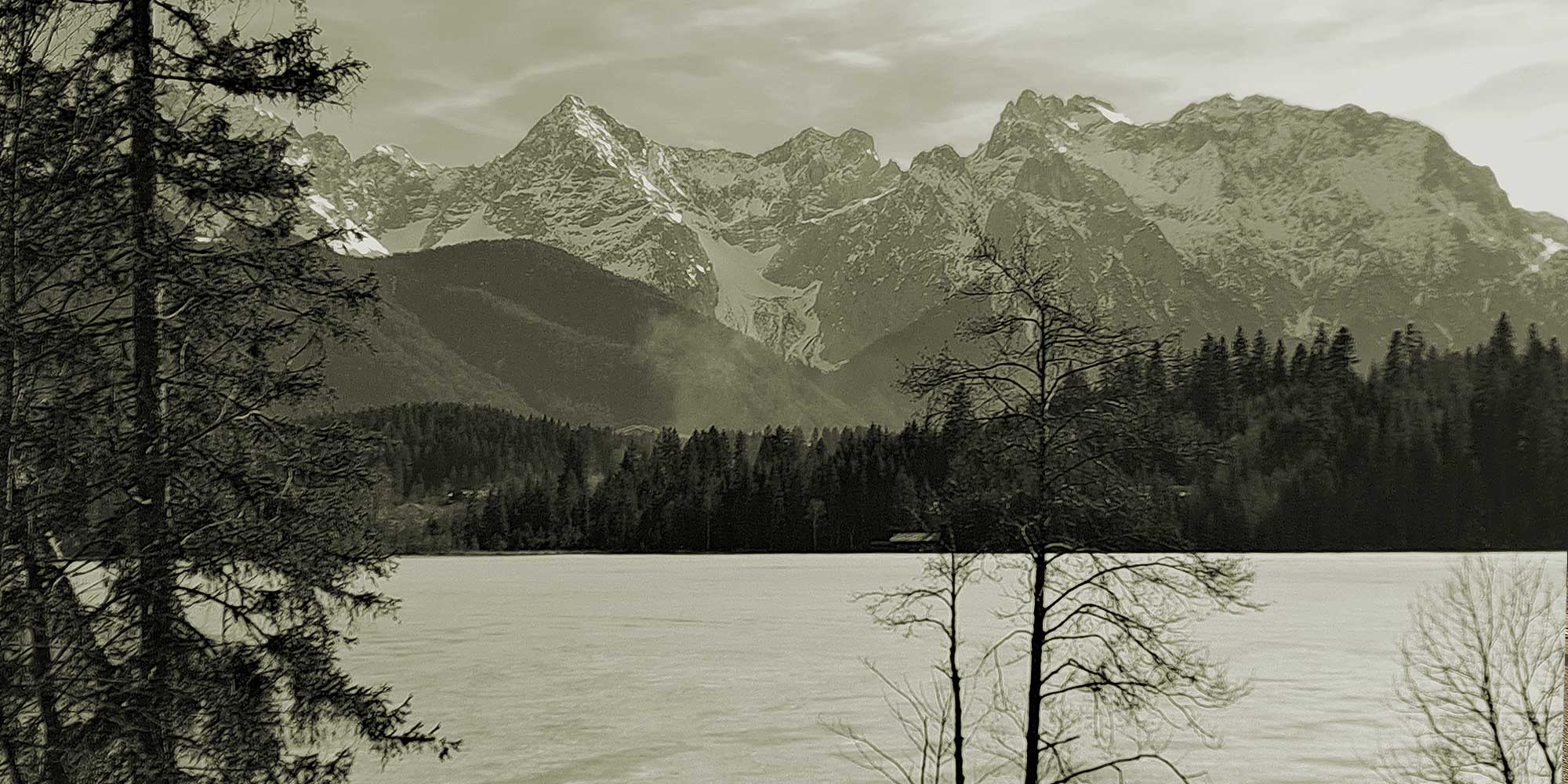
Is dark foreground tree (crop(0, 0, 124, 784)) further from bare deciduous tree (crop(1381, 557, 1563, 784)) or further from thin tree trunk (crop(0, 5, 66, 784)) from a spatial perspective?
bare deciduous tree (crop(1381, 557, 1563, 784))

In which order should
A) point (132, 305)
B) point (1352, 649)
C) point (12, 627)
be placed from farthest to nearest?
point (1352, 649) < point (132, 305) < point (12, 627)

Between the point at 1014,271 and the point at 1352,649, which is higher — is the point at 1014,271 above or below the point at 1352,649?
above

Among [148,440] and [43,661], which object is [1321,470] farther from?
[43,661]

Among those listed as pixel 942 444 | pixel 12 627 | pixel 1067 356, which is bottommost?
pixel 12 627

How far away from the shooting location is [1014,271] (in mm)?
14211

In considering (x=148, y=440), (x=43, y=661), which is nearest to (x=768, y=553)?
(x=148, y=440)

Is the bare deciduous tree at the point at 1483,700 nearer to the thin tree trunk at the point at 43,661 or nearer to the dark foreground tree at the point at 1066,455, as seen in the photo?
the dark foreground tree at the point at 1066,455

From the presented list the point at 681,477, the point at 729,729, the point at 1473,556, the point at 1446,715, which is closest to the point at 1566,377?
the point at 1473,556

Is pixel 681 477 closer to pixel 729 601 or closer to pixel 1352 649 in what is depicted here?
pixel 729 601

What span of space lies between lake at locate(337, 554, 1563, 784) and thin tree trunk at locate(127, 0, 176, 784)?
45.5 ft

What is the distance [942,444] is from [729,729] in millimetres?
19658

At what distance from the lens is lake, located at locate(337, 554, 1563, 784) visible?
90.6ft

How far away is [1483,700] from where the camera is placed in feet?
89.4

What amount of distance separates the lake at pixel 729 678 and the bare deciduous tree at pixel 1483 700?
3.68ft
